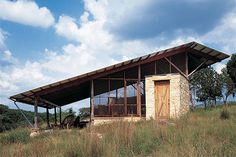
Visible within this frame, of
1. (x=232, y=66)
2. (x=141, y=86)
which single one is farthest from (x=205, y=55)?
(x=232, y=66)

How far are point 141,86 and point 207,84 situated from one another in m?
19.9

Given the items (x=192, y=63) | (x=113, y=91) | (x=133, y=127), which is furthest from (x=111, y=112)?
(x=133, y=127)

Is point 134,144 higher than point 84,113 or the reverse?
higher

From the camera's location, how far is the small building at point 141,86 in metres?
19.1

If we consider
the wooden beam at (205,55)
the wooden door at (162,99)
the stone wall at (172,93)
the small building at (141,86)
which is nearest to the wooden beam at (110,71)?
the small building at (141,86)

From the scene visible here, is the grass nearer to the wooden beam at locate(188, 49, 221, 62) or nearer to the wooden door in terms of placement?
the wooden door

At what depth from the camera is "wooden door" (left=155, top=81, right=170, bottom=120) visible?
1930cm

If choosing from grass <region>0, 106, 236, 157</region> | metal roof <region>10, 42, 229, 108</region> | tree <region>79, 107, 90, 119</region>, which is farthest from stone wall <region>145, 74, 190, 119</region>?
tree <region>79, 107, 90, 119</region>

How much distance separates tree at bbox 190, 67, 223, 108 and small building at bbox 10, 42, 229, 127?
18.0 meters

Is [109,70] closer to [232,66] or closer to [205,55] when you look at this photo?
[205,55]

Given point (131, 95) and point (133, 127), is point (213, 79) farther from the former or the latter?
point (133, 127)

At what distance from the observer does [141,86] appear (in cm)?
2033

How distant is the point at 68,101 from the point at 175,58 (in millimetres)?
9763

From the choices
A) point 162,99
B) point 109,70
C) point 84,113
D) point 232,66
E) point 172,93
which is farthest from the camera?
point 84,113
